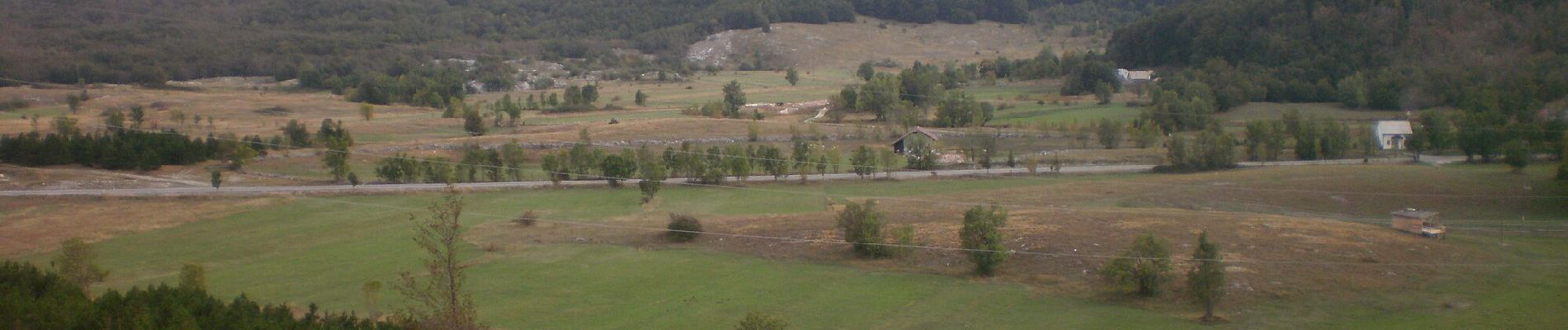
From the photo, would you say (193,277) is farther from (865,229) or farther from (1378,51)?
(1378,51)

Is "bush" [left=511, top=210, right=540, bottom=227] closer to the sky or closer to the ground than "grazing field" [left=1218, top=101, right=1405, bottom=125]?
closer to the ground

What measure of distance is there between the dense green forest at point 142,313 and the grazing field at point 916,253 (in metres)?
7.64

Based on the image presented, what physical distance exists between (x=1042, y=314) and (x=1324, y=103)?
63077 mm

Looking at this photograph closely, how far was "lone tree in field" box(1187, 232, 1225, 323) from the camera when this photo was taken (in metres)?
30.0

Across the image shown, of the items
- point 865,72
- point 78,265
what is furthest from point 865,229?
point 865,72


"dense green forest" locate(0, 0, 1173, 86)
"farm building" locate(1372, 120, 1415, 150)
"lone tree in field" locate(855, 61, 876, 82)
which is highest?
"dense green forest" locate(0, 0, 1173, 86)

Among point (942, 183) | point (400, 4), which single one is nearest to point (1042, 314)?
point (942, 183)

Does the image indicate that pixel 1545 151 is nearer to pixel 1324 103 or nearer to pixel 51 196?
pixel 1324 103

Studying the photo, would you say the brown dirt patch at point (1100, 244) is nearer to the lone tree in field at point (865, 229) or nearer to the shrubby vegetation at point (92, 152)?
the lone tree in field at point (865, 229)

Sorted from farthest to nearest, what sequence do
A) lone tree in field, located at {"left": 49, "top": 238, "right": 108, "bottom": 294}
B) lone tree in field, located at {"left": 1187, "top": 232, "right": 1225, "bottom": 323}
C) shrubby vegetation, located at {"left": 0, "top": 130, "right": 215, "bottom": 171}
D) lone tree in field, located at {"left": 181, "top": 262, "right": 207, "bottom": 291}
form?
shrubby vegetation, located at {"left": 0, "top": 130, "right": 215, "bottom": 171} < lone tree in field, located at {"left": 49, "top": 238, "right": 108, "bottom": 294} < lone tree in field, located at {"left": 1187, "top": 232, "right": 1225, "bottom": 323} < lone tree in field, located at {"left": 181, "top": 262, "right": 207, "bottom": 291}

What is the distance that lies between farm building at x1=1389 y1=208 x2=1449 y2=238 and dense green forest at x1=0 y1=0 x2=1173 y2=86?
267ft

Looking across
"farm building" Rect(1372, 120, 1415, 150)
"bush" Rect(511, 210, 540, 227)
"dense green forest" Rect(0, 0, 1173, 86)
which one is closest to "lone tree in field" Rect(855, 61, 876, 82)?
"dense green forest" Rect(0, 0, 1173, 86)

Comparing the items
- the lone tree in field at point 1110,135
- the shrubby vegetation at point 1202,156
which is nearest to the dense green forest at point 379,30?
the lone tree in field at point 1110,135

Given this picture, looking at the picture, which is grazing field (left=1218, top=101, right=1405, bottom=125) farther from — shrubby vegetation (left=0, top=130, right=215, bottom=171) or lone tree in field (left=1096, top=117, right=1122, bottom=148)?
shrubby vegetation (left=0, top=130, right=215, bottom=171)
